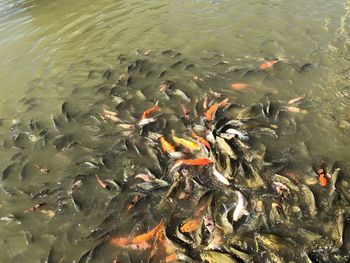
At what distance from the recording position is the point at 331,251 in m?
6.10

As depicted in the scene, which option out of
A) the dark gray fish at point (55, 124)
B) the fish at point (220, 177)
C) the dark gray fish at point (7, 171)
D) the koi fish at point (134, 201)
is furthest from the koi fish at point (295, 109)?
the dark gray fish at point (7, 171)

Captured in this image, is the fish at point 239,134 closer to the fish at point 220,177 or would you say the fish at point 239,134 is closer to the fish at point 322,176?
the fish at point 220,177

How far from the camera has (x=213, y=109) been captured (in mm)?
9148

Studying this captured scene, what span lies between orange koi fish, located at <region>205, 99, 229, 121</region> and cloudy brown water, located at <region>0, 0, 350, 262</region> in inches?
14.3

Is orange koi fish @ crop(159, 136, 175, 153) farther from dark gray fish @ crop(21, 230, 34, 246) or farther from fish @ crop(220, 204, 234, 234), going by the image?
dark gray fish @ crop(21, 230, 34, 246)

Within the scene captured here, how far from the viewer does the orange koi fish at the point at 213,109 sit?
29.4ft

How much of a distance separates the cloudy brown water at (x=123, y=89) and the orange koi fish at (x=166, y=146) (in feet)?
1.37

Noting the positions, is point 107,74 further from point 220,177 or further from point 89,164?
point 220,177

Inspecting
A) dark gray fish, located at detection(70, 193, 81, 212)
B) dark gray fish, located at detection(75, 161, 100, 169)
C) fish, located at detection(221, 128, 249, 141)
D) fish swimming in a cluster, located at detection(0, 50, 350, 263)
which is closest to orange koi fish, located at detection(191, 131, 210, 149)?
fish swimming in a cluster, located at detection(0, 50, 350, 263)

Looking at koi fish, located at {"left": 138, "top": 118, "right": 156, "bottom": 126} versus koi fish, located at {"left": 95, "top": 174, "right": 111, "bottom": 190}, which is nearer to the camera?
koi fish, located at {"left": 95, "top": 174, "right": 111, "bottom": 190}

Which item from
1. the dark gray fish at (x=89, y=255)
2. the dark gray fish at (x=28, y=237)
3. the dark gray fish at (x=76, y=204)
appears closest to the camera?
the dark gray fish at (x=89, y=255)

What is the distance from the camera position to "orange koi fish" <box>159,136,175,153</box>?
27.0 feet

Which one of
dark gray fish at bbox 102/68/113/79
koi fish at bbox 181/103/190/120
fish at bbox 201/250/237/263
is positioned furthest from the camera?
dark gray fish at bbox 102/68/113/79

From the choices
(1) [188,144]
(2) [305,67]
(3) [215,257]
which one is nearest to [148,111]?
(1) [188,144]
